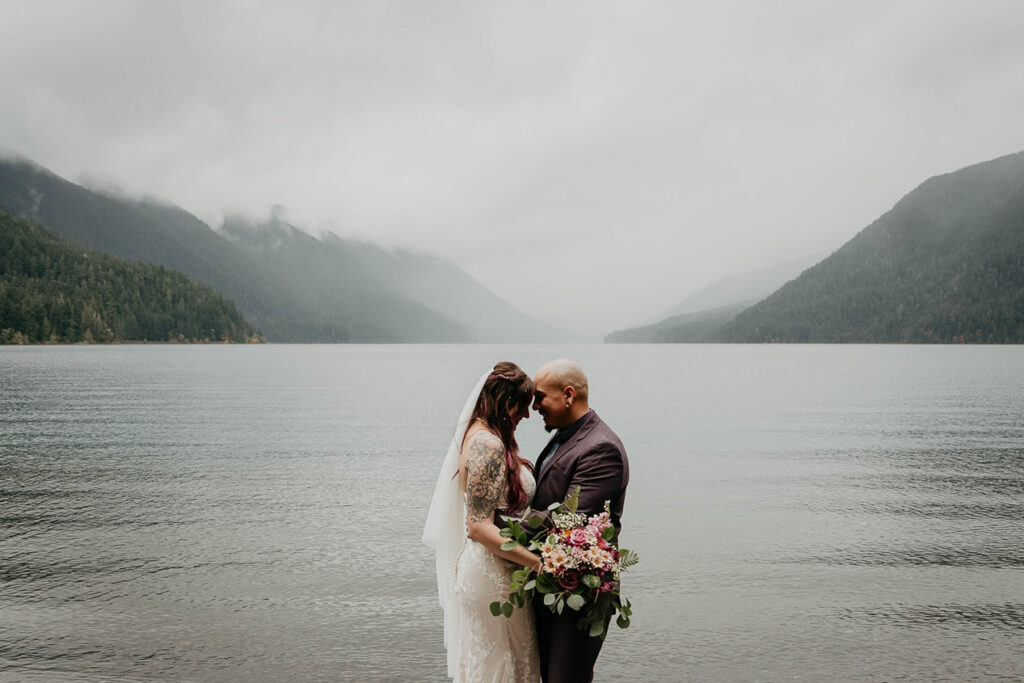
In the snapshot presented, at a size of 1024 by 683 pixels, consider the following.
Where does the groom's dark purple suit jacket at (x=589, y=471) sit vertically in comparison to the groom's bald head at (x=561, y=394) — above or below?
below

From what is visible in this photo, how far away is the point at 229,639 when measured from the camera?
30.3 feet

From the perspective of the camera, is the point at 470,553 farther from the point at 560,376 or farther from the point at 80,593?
the point at 80,593

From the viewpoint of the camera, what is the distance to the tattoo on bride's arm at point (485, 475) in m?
5.16

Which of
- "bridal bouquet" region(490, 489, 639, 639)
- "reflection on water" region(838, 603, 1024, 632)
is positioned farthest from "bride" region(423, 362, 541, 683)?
"reflection on water" region(838, 603, 1024, 632)

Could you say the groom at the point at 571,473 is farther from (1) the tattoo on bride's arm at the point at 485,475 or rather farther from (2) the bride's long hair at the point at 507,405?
(1) the tattoo on bride's arm at the point at 485,475

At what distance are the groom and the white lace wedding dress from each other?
11cm

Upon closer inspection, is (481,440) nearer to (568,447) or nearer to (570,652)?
(568,447)

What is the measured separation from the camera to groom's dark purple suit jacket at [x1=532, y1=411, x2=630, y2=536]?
5070 millimetres

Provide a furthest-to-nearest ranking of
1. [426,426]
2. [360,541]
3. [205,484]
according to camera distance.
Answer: [426,426]
[205,484]
[360,541]

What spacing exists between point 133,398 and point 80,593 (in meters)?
46.5

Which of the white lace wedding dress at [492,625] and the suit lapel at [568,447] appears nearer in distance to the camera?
the suit lapel at [568,447]

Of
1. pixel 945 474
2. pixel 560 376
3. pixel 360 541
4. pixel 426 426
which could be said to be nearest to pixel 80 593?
pixel 360 541

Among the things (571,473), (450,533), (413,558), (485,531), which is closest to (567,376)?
(571,473)

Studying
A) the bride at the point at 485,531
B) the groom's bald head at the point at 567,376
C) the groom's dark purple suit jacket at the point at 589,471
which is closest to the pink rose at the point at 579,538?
the groom's dark purple suit jacket at the point at 589,471
